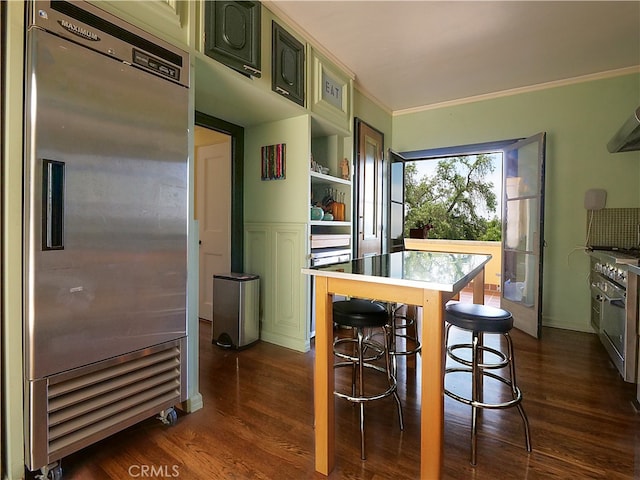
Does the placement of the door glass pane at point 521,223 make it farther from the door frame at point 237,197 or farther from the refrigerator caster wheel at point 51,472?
the refrigerator caster wheel at point 51,472

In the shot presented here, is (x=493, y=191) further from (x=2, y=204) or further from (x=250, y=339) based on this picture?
(x=2, y=204)

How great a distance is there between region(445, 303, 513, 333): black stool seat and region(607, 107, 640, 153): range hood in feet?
6.38

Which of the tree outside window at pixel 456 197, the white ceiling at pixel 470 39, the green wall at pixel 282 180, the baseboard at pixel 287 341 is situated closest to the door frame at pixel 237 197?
the green wall at pixel 282 180

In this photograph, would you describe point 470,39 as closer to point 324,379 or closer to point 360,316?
point 360,316

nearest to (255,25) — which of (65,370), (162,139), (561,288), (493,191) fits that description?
(162,139)

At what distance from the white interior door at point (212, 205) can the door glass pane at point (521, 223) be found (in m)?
3.19

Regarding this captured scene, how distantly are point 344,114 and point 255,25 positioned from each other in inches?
51.6

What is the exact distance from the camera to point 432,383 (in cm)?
131

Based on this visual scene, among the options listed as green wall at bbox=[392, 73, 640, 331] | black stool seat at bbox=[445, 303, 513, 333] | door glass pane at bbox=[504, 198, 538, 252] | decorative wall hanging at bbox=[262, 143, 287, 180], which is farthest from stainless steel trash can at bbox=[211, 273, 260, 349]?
green wall at bbox=[392, 73, 640, 331]

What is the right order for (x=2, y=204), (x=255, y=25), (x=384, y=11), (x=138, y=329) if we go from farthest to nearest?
(x=384, y=11)
(x=255, y=25)
(x=138, y=329)
(x=2, y=204)

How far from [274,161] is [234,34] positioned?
113cm

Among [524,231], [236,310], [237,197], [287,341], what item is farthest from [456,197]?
[236,310]

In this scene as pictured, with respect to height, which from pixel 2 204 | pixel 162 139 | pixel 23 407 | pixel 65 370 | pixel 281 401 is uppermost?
pixel 162 139

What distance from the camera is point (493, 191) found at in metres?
7.04
